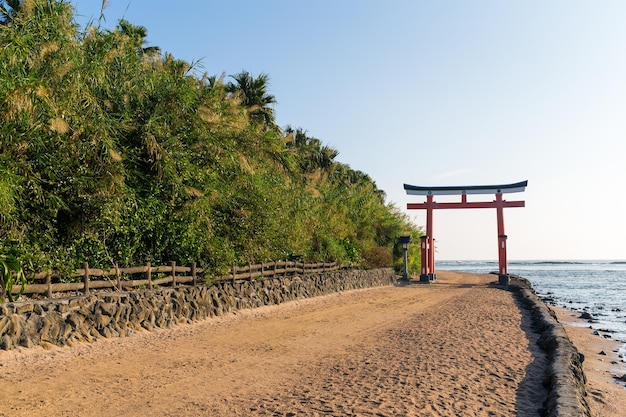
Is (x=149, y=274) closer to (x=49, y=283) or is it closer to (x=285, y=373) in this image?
(x=49, y=283)

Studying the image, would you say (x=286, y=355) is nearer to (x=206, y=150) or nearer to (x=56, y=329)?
(x=56, y=329)

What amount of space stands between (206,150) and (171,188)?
126cm

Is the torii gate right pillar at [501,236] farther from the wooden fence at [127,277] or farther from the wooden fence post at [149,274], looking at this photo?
the wooden fence post at [149,274]

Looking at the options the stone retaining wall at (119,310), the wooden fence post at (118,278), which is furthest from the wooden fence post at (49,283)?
the wooden fence post at (118,278)

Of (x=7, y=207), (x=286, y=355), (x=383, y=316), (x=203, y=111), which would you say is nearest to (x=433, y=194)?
(x=383, y=316)

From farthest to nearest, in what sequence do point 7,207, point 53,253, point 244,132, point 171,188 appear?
point 244,132, point 171,188, point 53,253, point 7,207

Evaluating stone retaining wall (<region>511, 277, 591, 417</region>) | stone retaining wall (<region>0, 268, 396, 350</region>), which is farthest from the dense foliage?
stone retaining wall (<region>511, 277, 591, 417</region>)

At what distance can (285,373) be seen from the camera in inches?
285

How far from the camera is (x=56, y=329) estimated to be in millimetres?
8398

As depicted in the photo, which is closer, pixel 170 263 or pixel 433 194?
pixel 170 263

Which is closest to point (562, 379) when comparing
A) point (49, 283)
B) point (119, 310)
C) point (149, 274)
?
point (119, 310)

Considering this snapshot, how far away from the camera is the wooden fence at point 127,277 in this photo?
897cm

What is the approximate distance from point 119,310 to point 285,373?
4.01 m

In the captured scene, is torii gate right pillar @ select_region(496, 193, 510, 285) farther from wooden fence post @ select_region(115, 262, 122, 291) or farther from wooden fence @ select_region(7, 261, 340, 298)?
wooden fence post @ select_region(115, 262, 122, 291)
